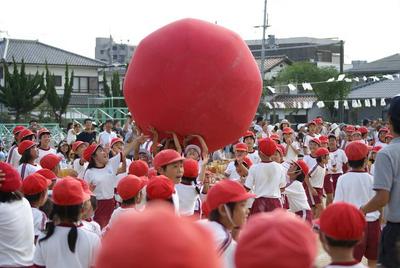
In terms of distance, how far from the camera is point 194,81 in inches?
291

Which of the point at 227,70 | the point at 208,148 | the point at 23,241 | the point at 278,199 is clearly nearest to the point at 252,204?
the point at 278,199

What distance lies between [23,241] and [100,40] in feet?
312

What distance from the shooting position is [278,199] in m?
8.18

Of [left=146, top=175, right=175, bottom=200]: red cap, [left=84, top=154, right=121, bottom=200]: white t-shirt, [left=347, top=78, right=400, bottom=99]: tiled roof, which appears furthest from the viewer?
[left=347, top=78, right=400, bottom=99]: tiled roof

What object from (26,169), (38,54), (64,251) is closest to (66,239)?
(64,251)

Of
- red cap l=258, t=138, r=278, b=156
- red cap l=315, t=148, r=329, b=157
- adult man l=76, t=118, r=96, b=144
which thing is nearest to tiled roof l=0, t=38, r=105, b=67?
adult man l=76, t=118, r=96, b=144

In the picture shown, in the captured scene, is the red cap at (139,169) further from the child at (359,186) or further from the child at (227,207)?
the child at (227,207)

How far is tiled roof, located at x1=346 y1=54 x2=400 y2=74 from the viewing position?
1773 inches

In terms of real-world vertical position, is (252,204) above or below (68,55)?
below

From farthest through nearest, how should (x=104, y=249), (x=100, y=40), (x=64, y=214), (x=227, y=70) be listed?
(x=100, y=40)
(x=227, y=70)
(x=64, y=214)
(x=104, y=249)

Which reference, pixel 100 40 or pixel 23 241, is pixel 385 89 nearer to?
pixel 23 241

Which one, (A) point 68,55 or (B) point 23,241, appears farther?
(A) point 68,55

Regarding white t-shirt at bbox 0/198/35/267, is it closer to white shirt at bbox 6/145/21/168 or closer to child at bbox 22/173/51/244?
child at bbox 22/173/51/244

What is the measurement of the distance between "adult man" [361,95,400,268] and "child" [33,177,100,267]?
196 cm
